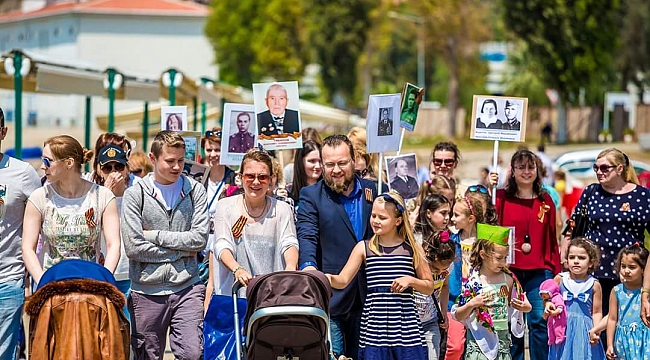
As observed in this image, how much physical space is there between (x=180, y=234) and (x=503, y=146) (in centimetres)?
4996

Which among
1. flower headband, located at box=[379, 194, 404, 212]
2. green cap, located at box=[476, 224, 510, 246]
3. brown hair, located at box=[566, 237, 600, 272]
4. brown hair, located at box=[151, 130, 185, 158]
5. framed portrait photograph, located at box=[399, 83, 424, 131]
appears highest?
framed portrait photograph, located at box=[399, 83, 424, 131]

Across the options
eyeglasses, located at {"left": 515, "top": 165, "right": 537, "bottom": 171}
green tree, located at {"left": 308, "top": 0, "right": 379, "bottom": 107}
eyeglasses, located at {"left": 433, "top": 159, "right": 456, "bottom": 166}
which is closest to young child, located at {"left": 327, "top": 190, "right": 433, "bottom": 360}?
eyeglasses, located at {"left": 515, "top": 165, "right": 537, "bottom": 171}

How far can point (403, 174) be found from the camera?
1084 centimetres

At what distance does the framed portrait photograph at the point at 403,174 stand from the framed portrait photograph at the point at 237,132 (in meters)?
1.68

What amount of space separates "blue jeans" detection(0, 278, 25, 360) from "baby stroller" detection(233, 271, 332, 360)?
5.39 feet

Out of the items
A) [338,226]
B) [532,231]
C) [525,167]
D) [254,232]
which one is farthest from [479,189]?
[254,232]

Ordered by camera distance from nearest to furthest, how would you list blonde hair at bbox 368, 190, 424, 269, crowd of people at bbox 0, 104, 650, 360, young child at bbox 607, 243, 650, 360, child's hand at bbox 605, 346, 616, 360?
1. crowd of people at bbox 0, 104, 650, 360
2. blonde hair at bbox 368, 190, 424, 269
3. young child at bbox 607, 243, 650, 360
4. child's hand at bbox 605, 346, 616, 360

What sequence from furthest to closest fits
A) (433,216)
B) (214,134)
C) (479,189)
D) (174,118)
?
(174,118) < (214,134) < (479,189) < (433,216)

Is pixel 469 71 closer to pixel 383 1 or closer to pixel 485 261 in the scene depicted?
pixel 383 1

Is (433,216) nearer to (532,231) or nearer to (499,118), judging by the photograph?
(532,231)

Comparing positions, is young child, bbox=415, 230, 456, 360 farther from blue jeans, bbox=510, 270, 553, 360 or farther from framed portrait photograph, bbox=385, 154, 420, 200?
framed portrait photograph, bbox=385, 154, 420, 200

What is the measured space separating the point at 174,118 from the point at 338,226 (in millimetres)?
3380

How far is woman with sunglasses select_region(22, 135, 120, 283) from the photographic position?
7.05 m

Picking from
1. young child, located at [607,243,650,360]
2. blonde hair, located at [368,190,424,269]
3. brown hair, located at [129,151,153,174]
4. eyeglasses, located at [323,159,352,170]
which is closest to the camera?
blonde hair, located at [368,190,424,269]
